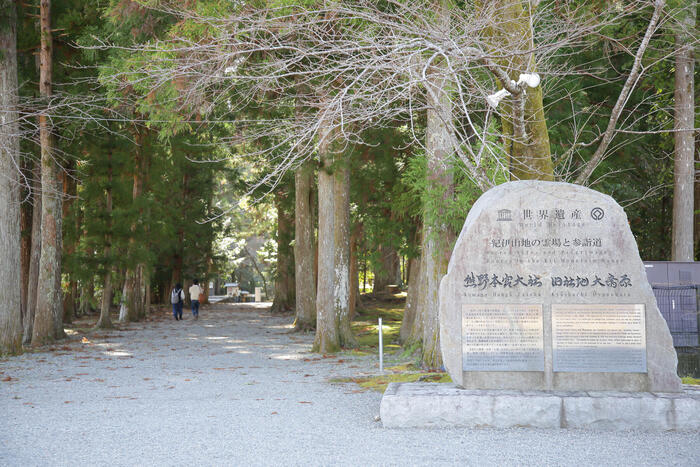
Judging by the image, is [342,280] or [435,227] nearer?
[435,227]

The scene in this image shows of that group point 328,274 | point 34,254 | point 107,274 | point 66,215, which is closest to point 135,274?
point 107,274

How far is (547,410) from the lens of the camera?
7555 millimetres

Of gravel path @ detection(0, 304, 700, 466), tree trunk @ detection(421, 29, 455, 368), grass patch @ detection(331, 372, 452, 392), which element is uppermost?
tree trunk @ detection(421, 29, 455, 368)

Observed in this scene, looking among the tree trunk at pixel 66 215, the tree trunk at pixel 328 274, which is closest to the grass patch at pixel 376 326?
the tree trunk at pixel 328 274

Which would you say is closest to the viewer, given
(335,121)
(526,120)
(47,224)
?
(526,120)

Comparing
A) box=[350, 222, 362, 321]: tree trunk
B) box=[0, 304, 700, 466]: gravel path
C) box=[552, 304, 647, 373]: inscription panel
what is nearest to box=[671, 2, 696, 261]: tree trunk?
box=[0, 304, 700, 466]: gravel path

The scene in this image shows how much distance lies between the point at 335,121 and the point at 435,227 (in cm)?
282

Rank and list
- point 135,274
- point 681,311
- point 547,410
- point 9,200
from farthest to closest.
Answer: point 135,274 < point 9,200 < point 681,311 < point 547,410

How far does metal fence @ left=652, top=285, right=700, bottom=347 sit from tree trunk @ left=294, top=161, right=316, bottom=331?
38.3 ft

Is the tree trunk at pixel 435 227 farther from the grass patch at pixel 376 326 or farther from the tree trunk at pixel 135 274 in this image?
the tree trunk at pixel 135 274

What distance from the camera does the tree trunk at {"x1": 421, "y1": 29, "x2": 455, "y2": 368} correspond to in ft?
41.0

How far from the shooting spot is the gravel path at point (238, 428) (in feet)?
21.1

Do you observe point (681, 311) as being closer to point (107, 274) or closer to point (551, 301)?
point (551, 301)

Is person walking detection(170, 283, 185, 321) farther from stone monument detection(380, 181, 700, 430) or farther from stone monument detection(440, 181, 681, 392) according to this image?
stone monument detection(440, 181, 681, 392)
